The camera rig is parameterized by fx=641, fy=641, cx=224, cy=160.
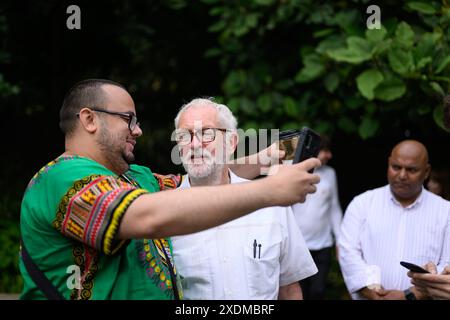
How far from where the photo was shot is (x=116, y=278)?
90.2 inches

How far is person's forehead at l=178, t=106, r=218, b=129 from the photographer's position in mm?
3266

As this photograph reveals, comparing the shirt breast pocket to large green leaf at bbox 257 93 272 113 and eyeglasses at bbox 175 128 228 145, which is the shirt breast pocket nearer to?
eyeglasses at bbox 175 128 228 145

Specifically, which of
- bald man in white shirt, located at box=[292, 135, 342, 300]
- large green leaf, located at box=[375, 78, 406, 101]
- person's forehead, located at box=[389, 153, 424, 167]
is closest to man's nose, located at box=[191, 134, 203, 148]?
person's forehead, located at box=[389, 153, 424, 167]

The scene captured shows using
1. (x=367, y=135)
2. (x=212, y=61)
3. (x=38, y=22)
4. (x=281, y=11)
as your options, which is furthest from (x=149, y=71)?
(x=367, y=135)

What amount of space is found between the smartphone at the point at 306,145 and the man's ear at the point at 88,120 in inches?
30.4

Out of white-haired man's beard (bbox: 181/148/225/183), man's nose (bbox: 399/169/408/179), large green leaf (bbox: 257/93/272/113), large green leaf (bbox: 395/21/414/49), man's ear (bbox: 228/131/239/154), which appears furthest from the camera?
large green leaf (bbox: 257/93/272/113)

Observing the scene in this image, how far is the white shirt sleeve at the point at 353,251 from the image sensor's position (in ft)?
14.7

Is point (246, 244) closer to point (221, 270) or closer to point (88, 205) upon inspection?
point (221, 270)

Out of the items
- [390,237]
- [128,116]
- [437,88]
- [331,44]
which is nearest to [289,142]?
[128,116]

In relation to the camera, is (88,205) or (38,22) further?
(38,22)

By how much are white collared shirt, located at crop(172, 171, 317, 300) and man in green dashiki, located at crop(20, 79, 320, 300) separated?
1.37ft

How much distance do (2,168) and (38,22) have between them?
6.60ft

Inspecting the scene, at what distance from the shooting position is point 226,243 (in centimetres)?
313

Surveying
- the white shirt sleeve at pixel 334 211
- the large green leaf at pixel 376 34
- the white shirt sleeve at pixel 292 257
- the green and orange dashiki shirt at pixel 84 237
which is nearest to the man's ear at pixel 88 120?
the green and orange dashiki shirt at pixel 84 237
